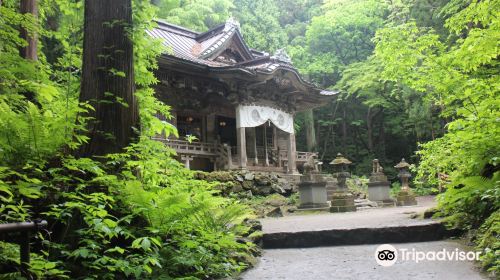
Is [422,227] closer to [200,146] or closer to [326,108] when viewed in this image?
[200,146]

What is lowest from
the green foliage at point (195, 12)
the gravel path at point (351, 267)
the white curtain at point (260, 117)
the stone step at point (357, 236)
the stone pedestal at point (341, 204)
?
the gravel path at point (351, 267)

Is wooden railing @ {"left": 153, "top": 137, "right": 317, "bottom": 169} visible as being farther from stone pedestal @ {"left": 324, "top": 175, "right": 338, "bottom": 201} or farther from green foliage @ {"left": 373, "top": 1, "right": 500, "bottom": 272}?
green foliage @ {"left": 373, "top": 1, "right": 500, "bottom": 272}

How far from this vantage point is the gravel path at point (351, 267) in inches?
196

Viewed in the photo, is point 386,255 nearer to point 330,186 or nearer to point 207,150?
point 207,150

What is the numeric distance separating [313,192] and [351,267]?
8.47 m

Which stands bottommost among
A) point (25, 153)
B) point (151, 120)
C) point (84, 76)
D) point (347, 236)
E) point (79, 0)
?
point (347, 236)

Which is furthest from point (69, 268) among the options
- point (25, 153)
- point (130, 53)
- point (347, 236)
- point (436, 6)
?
point (436, 6)

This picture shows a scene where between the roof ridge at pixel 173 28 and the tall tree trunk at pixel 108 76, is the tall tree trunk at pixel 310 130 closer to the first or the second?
the roof ridge at pixel 173 28

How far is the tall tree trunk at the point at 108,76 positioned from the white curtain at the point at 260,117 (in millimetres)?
13976

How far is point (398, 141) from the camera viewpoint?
3167 cm

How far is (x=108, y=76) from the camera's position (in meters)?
4.63

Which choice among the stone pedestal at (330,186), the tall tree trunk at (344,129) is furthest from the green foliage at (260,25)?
the stone pedestal at (330,186)

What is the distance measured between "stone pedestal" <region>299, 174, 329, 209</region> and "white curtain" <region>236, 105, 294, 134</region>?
5.70 m

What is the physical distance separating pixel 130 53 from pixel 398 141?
29939 mm
